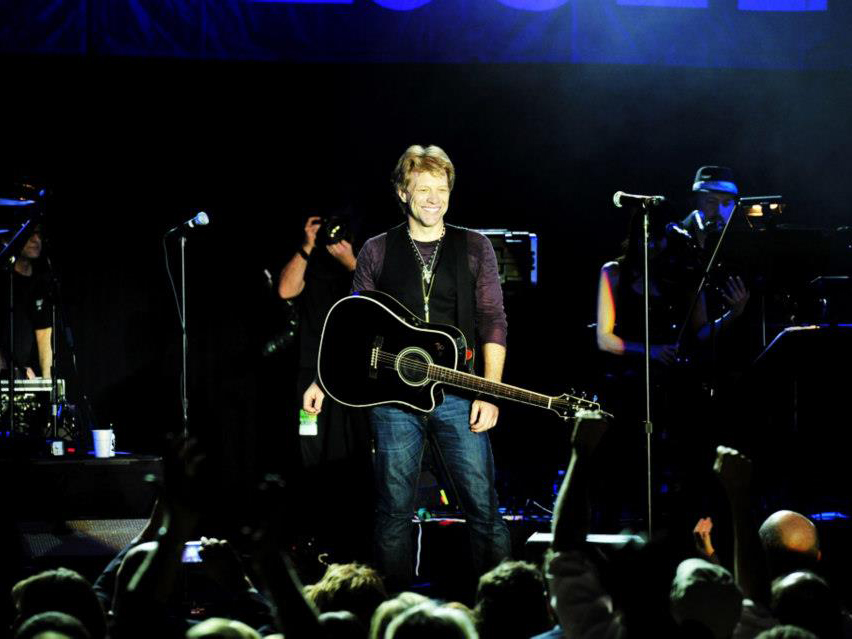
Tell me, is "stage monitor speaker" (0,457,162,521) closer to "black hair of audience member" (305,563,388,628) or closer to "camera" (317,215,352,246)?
"camera" (317,215,352,246)

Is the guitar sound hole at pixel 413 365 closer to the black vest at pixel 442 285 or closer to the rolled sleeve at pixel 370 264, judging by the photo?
the black vest at pixel 442 285

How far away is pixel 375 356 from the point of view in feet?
17.3

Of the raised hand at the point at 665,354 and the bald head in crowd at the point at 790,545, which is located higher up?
the raised hand at the point at 665,354

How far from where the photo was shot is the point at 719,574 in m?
3.00

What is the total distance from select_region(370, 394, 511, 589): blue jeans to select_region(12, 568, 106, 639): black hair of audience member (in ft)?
7.16

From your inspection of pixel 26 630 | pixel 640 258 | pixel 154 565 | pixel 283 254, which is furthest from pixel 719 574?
pixel 283 254

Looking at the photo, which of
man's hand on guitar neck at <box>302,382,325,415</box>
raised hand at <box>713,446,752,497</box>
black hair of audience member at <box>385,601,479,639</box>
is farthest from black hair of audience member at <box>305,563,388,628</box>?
man's hand on guitar neck at <box>302,382,325,415</box>

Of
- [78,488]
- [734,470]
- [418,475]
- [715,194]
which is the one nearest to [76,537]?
[78,488]

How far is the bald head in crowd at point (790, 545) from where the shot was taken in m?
4.24

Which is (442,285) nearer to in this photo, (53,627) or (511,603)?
(511,603)

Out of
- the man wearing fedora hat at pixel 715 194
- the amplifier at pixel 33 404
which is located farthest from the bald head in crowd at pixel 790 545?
the amplifier at pixel 33 404

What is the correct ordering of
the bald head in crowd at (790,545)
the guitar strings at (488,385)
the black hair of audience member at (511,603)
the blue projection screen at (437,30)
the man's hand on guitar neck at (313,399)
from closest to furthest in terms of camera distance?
the black hair of audience member at (511,603)
the bald head in crowd at (790,545)
the guitar strings at (488,385)
the man's hand on guitar neck at (313,399)
the blue projection screen at (437,30)

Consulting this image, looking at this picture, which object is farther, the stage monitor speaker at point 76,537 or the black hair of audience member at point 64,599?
the stage monitor speaker at point 76,537

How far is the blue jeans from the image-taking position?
520cm
